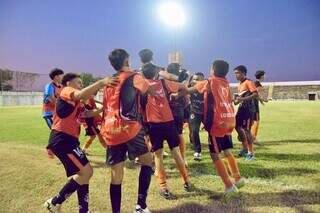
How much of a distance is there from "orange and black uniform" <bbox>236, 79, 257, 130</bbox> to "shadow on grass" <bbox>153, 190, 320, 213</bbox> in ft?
10.8

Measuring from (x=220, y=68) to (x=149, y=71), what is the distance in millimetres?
1274

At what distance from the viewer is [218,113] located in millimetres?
6344

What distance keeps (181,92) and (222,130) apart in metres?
0.99

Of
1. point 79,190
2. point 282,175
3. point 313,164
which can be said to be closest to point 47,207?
point 79,190

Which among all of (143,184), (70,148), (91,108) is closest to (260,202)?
(143,184)

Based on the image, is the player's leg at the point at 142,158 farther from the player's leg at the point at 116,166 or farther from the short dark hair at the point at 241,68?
the short dark hair at the point at 241,68

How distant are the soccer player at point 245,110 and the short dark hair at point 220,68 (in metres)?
2.52

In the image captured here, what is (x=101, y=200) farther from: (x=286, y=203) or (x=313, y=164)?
(x=313, y=164)

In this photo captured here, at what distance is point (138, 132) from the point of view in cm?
513

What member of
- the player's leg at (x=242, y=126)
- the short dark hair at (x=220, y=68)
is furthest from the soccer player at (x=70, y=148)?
the player's leg at (x=242, y=126)

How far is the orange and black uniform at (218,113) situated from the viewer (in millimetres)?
6324

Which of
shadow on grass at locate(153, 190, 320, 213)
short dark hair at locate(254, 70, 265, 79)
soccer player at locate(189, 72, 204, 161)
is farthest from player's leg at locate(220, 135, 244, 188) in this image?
short dark hair at locate(254, 70, 265, 79)

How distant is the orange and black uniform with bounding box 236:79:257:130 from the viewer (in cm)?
916

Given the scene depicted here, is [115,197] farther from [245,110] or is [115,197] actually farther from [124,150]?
[245,110]
